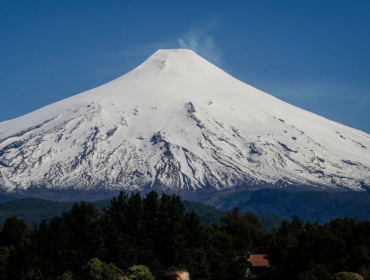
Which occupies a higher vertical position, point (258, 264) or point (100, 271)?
point (258, 264)

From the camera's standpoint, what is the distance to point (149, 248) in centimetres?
7850

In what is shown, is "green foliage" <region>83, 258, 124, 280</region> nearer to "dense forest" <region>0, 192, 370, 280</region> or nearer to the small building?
"dense forest" <region>0, 192, 370, 280</region>

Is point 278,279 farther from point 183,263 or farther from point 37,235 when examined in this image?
point 37,235

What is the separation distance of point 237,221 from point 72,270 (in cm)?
4300

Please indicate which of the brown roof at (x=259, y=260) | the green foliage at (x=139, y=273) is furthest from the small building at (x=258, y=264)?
the green foliage at (x=139, y=273)

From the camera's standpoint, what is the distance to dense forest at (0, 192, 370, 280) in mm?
66375

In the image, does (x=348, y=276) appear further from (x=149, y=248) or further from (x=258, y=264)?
(x=258, y=264)


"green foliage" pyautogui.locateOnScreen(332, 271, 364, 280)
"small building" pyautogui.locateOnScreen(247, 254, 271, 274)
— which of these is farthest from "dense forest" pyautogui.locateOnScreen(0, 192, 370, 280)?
"small building" pyautogui.locateOnScreen(247, 254, 271, 274)

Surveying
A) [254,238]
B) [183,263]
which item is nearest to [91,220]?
[183,263]

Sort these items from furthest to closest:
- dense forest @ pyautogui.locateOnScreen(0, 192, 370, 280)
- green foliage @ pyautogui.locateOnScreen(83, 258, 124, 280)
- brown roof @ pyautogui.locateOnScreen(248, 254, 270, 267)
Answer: brown roof @ pyautogui.locateOnScreen(248, 254, 270, 267) < green foliage @ pyautogui.locateOnScreen(83, 258, 124, 280) < dense forest @ pyautogui.locateOnScreen(0, 192, 370, 280)

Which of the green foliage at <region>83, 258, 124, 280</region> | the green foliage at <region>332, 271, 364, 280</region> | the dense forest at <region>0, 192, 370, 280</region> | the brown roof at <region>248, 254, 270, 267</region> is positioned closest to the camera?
the green foliage at <region>332, 271, 364, 280</region>

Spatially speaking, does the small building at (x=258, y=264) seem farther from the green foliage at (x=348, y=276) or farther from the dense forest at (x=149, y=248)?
the green foliage at (x=348, y=276)

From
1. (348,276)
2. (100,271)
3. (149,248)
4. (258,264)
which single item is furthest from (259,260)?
(348,276)

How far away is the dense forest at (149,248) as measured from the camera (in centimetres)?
6638
